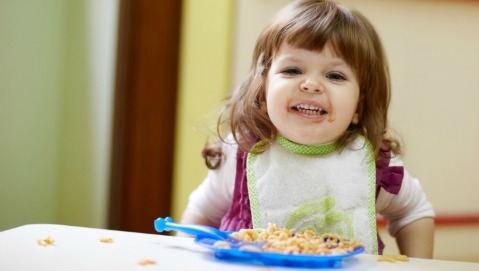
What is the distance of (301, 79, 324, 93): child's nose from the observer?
983mm

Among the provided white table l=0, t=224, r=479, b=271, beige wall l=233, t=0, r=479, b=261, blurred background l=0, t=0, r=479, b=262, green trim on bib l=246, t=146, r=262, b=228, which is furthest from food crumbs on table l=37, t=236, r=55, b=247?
beige wall l=233, t=0, r=479, b=261

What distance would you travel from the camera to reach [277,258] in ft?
2.38

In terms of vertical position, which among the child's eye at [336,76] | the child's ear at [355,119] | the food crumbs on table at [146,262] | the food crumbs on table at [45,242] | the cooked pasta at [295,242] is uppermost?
the child's eye at [336,76]

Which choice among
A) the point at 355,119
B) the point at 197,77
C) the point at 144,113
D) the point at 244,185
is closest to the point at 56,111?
the point at 144,113

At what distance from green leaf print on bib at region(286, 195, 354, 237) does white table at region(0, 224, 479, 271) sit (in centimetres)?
21

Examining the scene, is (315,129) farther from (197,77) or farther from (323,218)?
(197,77)

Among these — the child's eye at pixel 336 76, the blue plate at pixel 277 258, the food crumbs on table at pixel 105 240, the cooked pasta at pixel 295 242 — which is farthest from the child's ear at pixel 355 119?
the food crumbs on table at pixel 105 240

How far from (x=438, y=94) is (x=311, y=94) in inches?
31.2

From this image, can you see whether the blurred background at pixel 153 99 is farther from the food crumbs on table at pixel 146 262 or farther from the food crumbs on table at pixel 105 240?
the food crumbs on table at pixel 146 262

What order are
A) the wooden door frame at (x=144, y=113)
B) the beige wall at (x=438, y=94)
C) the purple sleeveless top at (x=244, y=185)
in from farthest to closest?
the beige wall at (x=438, y=94), the wooden door frame at (x=144, y=113), the purple sleeveless top at (x=244, y=185)

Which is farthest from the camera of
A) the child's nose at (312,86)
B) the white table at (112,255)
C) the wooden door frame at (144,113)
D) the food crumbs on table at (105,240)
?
the wooden door frame at (144,113)

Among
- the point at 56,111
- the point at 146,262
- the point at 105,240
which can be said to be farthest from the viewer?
the point at 56,111

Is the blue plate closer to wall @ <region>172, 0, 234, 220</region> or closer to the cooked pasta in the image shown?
the cooked pasta

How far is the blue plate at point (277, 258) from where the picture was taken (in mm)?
720
